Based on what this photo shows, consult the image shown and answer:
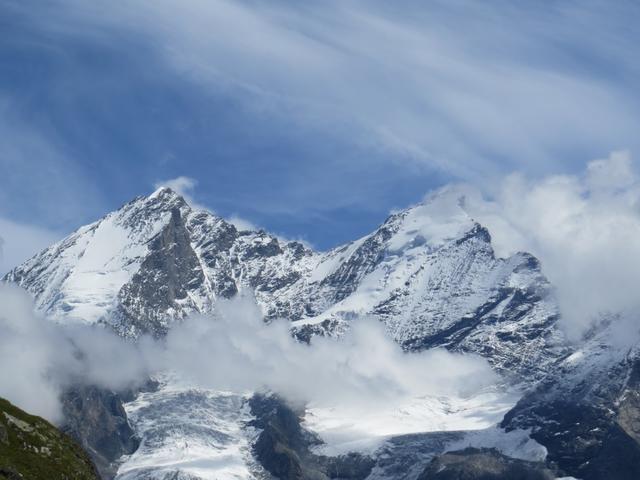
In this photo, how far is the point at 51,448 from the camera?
13062cm

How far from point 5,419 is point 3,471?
38.3 ft

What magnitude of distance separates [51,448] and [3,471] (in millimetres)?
11854

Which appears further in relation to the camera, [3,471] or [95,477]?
[95,477]

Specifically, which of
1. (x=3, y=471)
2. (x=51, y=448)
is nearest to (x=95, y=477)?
(x=51, y=448)

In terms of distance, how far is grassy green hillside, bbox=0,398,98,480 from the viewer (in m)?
125

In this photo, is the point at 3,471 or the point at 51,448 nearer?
the point at 3,471

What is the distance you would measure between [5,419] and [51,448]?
538cm

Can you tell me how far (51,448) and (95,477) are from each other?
21.0 feet

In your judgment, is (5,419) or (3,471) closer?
(3,471)

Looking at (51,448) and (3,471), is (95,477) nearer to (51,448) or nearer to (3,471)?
(51,448)

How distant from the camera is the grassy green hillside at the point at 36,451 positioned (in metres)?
125

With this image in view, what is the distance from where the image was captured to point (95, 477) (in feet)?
441

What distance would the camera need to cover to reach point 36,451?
129m
